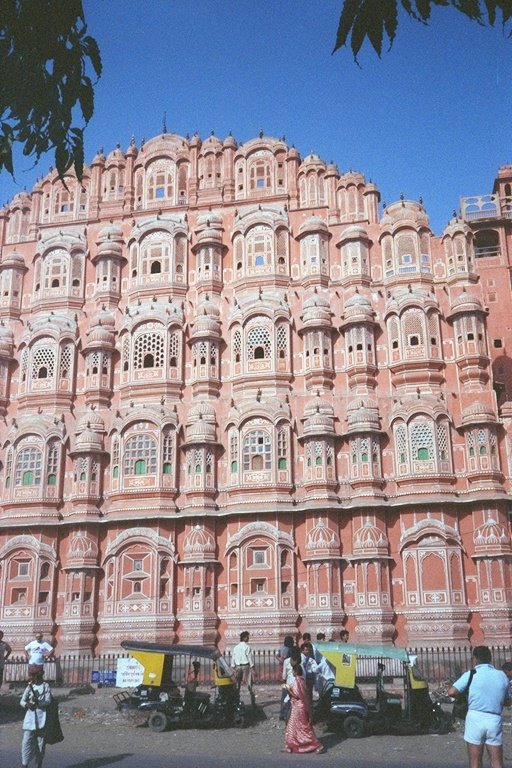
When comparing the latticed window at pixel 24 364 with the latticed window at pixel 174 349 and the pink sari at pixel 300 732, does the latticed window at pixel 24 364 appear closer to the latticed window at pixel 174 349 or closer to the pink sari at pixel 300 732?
the latticed window at pixel 174 349

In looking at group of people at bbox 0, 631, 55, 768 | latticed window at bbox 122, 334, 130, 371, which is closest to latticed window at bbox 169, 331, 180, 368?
latticed window at bbox 122, 334, 130, 371

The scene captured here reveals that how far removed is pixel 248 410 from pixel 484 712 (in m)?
21.2

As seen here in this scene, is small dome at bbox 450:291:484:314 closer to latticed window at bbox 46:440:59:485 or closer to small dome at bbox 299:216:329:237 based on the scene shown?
small dome at bbox 299:216:329:237

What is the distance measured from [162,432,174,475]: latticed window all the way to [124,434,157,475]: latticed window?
36 centimetres

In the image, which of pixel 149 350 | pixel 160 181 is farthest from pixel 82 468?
pixel 160 181

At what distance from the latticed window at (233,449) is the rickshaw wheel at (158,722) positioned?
44.8ft

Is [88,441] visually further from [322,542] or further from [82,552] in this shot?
[322,542]

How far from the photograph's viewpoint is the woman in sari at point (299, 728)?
491 inches

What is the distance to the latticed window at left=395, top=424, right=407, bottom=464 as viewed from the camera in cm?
2734

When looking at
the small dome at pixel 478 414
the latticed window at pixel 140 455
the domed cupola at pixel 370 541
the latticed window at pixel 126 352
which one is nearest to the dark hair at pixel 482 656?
the domed cupola at pixel 370 541

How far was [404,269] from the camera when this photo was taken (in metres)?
30.5

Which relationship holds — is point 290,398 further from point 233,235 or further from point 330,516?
point 233,235

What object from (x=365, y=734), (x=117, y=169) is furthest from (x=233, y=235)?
(x=365, y=734)

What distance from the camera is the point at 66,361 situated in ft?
101
